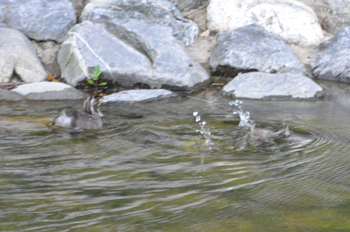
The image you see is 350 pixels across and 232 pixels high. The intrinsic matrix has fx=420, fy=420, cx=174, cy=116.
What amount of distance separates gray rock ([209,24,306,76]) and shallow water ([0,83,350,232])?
248 centimetres

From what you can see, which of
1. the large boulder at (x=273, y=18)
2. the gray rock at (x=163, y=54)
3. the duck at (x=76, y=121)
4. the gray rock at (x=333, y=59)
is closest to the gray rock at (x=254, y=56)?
the gray rock at (x=333, y=59)

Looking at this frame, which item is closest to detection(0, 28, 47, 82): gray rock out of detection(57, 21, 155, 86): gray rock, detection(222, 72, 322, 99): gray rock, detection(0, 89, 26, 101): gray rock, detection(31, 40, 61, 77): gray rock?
detection(31, 40, 61, 77): gray rock

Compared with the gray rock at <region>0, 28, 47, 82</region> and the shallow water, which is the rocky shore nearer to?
the gray rock at <region>0, 28, 47, 82</region>

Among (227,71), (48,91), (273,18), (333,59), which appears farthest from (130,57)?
(333,59)

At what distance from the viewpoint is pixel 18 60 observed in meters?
8.30

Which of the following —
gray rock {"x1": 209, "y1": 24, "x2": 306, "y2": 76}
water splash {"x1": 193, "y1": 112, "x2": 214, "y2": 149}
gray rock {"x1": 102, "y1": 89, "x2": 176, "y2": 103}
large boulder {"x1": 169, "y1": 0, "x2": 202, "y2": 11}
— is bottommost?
gray rock {"x1": 102, "y1": 89, "x2": 176, "y2": 103}

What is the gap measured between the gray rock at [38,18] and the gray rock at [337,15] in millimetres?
6297

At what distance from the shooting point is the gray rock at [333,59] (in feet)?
28.9

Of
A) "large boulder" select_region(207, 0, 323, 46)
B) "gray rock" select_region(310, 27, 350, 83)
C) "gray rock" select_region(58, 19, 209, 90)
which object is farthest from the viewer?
"large boulder" select_region(207, 0, 323, 46)

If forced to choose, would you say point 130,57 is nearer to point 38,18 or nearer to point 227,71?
point 227,71

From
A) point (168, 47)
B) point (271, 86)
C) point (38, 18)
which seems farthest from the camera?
point (38, 18)

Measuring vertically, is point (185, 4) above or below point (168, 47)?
above

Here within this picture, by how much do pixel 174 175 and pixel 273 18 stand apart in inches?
284

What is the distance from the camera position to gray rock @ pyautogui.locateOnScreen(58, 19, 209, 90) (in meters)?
8.25
